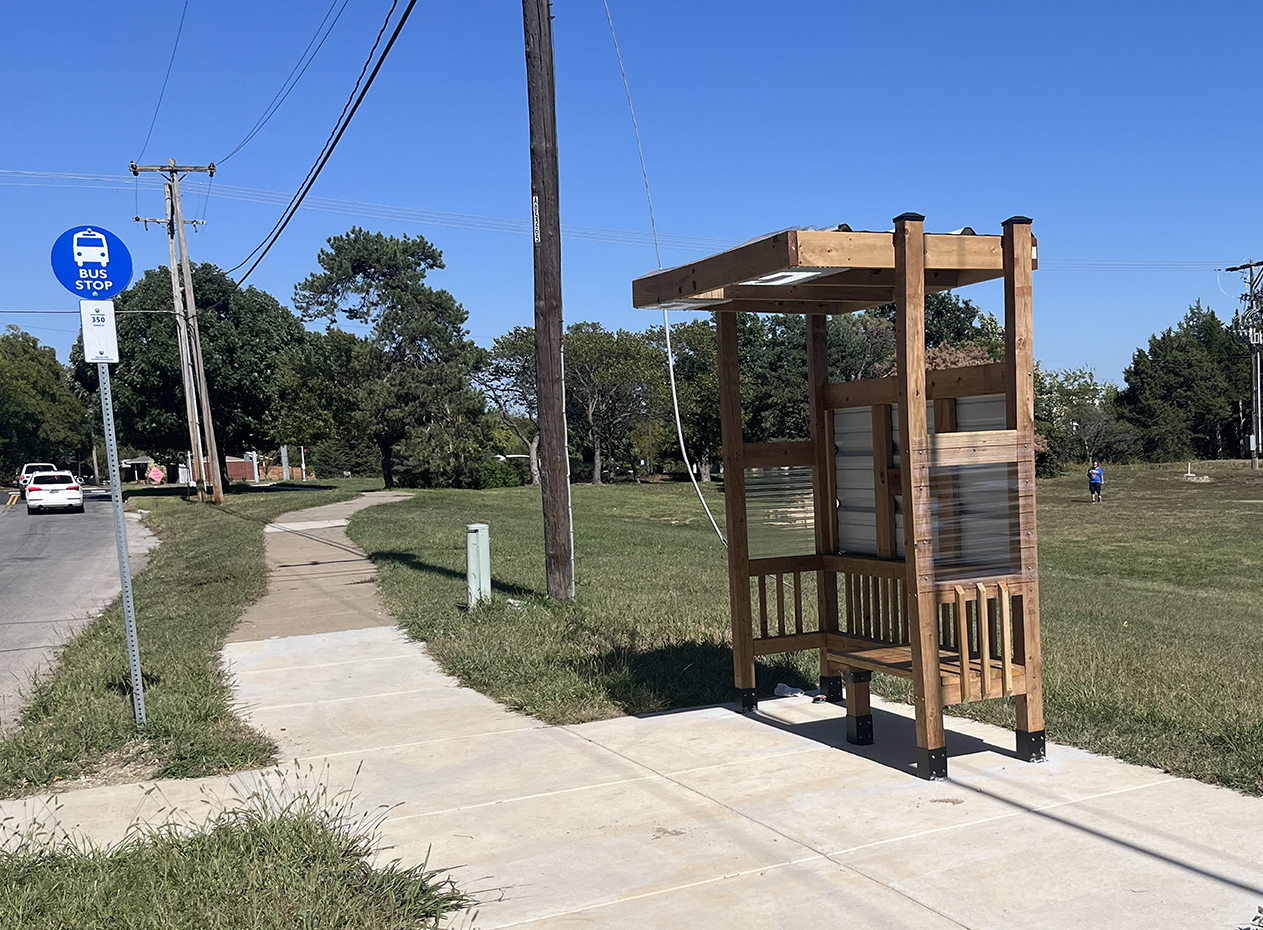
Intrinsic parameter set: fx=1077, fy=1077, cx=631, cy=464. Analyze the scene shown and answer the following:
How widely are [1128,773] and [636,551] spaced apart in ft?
42.9

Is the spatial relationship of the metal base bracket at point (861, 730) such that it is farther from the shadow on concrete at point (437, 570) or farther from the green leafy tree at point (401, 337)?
the green leafy tree at point (401, 337)

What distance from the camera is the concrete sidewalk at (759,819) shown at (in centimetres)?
403

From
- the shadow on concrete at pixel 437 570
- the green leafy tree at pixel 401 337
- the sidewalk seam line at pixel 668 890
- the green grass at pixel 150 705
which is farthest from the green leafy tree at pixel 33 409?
the sidewalk seam line at pixel 668 890

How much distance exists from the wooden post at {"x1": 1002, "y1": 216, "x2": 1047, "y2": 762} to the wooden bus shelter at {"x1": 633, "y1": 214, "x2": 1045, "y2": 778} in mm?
11

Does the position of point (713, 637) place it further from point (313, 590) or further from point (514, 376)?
point (514, 376)

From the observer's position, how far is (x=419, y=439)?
5138 cm

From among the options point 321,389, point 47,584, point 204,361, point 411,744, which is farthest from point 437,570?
point 321,389

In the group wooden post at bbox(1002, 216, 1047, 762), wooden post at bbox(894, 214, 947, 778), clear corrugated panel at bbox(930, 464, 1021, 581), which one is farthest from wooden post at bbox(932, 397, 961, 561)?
wooden post at bbox(1002, 216, 1047, 762)

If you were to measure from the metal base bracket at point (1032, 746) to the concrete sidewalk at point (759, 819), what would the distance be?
8cm

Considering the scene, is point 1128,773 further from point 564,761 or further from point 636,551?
point 636,551

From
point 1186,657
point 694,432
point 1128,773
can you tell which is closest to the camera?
point 1128,773

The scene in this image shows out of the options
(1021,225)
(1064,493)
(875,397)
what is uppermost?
(1021,225)

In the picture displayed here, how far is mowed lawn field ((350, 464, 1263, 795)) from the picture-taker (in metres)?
6.29

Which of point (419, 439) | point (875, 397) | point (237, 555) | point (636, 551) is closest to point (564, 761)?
point (875, 397)
